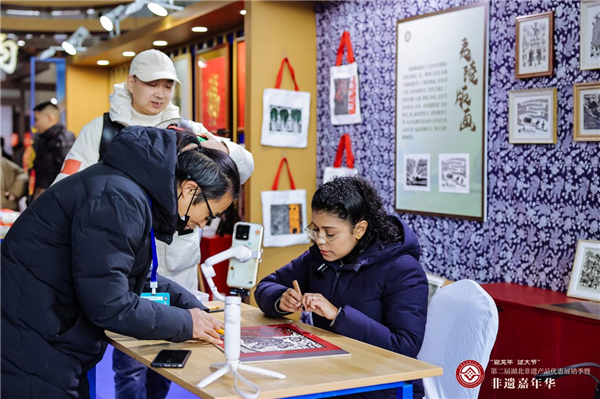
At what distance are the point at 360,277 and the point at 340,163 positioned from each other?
2.40m

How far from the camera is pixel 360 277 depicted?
2.59 metres

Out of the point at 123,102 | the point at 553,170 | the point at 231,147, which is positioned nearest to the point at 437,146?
the point at 553,170

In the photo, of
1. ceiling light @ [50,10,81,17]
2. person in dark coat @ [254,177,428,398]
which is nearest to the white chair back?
person in dark coat @ [254,177,428,398]

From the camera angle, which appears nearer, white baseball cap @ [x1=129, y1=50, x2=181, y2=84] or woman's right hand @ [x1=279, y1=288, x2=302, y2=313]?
woman's right hand @ [x1=279, y1=288, x2=302, y2=313]

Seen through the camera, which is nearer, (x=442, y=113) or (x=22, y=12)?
(x=442, y=113)

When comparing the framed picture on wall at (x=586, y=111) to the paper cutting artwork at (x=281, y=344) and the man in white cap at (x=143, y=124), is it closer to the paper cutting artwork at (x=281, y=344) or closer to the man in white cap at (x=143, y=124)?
the man in white cap at (x=143, y=124)

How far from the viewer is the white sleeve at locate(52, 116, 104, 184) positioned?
331 centimetres

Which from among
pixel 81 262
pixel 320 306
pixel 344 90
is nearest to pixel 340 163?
pixel 344 90

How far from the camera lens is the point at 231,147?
3275 mm

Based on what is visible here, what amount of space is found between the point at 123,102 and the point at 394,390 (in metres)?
1.92

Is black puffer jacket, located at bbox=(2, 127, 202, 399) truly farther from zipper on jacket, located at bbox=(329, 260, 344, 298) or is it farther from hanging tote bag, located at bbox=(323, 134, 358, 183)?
hanging tote bag, located at bbox=(323, 134, 358, 183)

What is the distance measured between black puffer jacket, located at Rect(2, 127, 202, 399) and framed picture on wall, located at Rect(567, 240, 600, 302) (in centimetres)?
219

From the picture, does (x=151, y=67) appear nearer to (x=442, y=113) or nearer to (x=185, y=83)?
(x=442, y=113)

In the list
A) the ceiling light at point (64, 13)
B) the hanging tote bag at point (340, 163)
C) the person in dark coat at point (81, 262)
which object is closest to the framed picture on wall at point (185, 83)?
the hanging tote bag at point (340, 163)
